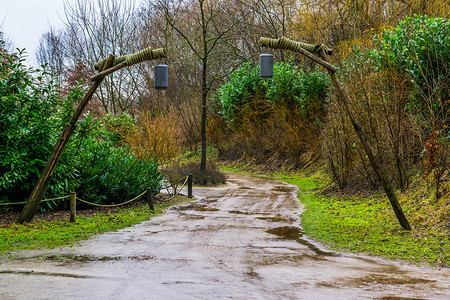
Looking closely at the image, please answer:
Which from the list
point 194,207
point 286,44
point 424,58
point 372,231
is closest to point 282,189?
point 194,207

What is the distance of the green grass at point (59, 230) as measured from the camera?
862cm

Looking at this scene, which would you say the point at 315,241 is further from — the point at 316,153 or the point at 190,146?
the point at 190,146

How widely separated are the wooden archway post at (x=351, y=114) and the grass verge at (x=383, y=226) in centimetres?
56

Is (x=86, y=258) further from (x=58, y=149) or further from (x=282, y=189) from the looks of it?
(x=282, y=189)

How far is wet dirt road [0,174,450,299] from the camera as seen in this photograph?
5555 millimetres

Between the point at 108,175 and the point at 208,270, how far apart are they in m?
7.44

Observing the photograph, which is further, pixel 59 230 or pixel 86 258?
pixel 59 230

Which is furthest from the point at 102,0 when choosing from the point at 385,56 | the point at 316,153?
the point at 385,56

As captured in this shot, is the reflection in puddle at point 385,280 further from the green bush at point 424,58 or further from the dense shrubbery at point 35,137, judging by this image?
the dense shrubbery at point 35,137

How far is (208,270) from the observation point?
6.74 m

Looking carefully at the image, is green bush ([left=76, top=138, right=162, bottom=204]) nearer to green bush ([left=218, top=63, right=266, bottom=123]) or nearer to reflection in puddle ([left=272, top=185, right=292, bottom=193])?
reflection in puddle ([left=272, top=185, right=292, bottom=193])

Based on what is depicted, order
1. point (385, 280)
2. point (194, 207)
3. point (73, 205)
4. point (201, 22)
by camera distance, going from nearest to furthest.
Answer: point (385, 280), point (73, 205), point (194, 207), point (201, 22)

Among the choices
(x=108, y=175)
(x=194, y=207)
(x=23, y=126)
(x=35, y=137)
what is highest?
(x=23, y=126)

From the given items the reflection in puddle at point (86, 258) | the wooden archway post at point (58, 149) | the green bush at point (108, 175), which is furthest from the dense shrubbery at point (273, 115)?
the reflection in puddle at point (86, 258)
